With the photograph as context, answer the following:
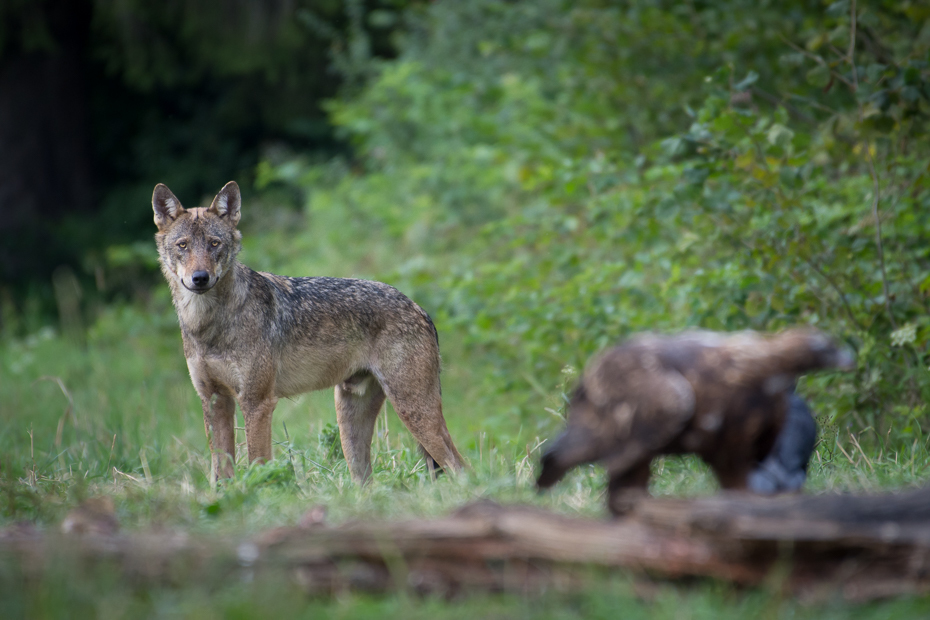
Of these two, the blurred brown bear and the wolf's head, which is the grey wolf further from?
the blurred brown bear

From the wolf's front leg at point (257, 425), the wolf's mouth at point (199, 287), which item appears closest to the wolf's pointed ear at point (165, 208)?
the wolf's mouth at point (199, 287)

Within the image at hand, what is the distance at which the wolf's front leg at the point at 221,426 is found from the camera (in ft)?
17.3

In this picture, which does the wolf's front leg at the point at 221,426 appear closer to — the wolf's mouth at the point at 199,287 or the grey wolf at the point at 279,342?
the grey wolf at the point at 279,342

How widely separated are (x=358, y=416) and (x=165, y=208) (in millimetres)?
1861

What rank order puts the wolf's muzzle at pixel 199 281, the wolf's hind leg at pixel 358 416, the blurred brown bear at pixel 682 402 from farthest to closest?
the wolf's hind leg at pixel 358 416 < the wolf's muzzle at pixel 199 281 < the blurred brown bear at pixel 682 402

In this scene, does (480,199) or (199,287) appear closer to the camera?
(199,287)

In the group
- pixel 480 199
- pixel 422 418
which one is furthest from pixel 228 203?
pixel 480 199

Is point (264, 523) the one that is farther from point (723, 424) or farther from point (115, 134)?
point (115, 134)

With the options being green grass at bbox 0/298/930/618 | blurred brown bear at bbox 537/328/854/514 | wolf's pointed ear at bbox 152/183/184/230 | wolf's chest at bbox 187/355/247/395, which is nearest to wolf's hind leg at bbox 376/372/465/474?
green grass at bbox 0/298/930/618

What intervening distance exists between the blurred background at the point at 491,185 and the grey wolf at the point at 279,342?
23.6 inches

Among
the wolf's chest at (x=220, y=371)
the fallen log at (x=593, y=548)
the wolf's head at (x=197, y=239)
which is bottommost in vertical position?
the wolf's chest at (x=220, y=371)

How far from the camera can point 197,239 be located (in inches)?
209

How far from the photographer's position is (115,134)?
747 inches

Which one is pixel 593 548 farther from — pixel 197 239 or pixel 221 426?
pixel 197 239
